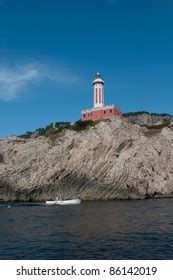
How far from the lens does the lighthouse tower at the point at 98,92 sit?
12681 cm

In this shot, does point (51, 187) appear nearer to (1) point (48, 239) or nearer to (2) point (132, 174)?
(2) point (132, 174)

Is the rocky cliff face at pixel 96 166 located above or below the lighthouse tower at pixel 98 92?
below

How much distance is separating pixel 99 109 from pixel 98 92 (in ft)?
19.1

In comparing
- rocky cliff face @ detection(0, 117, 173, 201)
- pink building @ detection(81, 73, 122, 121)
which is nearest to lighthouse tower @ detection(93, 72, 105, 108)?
pink building @ detection(81, 73, 122, 121)

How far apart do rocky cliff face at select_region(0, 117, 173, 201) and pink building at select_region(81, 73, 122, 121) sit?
4836 millimetres

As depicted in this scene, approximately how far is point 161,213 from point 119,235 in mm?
25054

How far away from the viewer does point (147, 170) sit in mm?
109688

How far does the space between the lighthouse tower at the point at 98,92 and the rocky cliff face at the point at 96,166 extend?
9778 millimetres

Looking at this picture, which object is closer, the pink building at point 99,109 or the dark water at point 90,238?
the dark water at point 90,238

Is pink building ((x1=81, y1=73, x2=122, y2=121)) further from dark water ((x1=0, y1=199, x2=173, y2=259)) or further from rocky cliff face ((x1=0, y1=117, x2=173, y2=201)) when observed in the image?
dark water ((x1=0, y1=199, x2=173, y2=259))

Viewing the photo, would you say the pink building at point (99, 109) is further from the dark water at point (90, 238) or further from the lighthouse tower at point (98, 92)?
the dark water at point (90, 238)

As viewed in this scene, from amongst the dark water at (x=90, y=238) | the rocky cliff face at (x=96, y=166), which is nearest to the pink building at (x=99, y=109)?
the rocky cliff face at (x=96, y=166)

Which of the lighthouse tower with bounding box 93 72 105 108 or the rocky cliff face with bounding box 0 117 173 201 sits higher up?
the lighthouse tower with bounding box 93 72 105 108

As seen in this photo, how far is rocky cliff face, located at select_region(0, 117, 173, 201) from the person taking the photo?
358 ft
